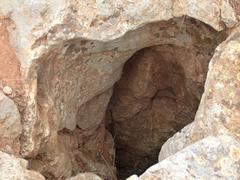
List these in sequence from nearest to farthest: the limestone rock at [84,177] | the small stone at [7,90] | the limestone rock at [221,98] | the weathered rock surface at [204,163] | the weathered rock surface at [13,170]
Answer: the weathered rock surface at [204,163] → the weathered rock surface at [13,170] → the limestone rock at [221,98] → the small stone at [7,90] → the limestone rock at [84,177]

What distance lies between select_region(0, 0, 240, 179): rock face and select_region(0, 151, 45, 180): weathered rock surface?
22cm

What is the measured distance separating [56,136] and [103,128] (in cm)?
125

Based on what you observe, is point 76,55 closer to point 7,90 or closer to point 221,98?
point 7,90

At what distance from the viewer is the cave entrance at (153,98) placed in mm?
4168

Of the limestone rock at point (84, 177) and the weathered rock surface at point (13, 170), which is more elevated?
the weathered rock surface at point (13, 170)

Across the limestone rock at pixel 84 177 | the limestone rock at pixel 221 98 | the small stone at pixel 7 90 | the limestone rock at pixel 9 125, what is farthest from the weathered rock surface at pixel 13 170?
the limestone rock at pixel 221 98

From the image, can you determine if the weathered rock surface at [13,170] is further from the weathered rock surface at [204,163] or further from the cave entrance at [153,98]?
the cave entrance at [153,98]

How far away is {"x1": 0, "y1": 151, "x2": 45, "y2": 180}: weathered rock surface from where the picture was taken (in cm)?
282

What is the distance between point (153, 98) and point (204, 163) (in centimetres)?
233

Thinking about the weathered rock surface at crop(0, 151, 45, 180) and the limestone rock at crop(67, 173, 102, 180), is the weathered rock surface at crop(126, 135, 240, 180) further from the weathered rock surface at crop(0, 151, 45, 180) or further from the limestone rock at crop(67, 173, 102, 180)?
the limestone rock at crop(67, 173, 102, 180)

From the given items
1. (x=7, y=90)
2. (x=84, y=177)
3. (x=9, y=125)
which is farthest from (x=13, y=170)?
(x=84, y=177)

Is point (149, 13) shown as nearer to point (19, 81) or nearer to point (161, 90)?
point (19, 81)

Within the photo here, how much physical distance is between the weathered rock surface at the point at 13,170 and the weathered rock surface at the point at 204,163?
782 mm

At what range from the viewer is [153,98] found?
484 cm
